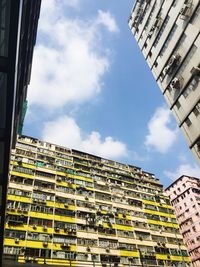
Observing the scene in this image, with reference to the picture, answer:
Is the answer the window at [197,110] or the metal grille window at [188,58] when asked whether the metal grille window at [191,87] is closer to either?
the window at [197,110]

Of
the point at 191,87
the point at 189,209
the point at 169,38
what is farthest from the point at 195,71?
the point at 189,209

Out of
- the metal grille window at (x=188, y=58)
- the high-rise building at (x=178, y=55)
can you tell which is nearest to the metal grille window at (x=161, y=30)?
the high-rise building at (x=178, y=55)

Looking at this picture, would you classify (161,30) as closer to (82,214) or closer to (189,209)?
(82,214)

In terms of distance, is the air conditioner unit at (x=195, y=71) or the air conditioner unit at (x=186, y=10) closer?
the air conditioner unit at (x=195, y=71)

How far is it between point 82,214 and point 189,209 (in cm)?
3521

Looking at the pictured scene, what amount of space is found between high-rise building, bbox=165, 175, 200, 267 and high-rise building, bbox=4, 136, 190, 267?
622 inches

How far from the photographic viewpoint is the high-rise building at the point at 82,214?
2888 centimetres

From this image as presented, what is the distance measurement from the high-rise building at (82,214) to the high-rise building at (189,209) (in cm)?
1579

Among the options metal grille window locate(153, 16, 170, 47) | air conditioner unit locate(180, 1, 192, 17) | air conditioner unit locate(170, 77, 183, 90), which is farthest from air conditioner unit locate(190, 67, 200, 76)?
metal grille window locate(153, 16, 170, 47)

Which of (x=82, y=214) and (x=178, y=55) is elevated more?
(x=178, y=55)

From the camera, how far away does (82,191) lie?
3803 cm

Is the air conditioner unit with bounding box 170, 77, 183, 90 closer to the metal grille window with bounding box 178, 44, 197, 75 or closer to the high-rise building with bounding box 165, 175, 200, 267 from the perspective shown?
the metal grille window with bounding box 178, 44, 197, 75

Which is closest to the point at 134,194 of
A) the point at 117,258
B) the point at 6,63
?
the point at 117,258

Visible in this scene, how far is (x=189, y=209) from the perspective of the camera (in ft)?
194
